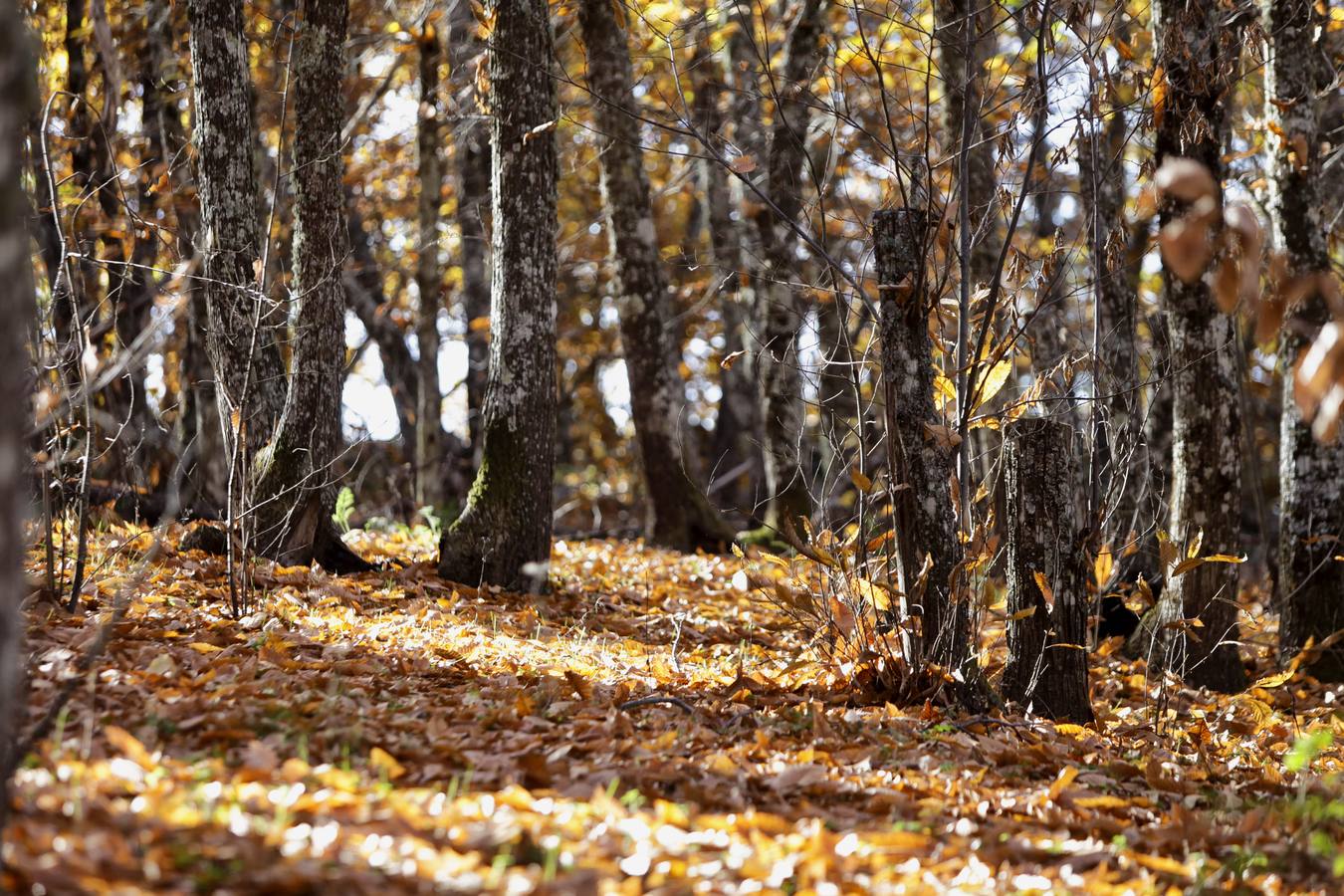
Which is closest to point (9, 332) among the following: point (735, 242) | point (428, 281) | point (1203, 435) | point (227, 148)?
point (227, 148)

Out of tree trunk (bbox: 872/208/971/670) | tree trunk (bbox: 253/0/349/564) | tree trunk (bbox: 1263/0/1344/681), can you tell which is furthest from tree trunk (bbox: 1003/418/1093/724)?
tree trunk (bbox: 253/0/349/564)

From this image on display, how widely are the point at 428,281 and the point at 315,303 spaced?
5.09 m

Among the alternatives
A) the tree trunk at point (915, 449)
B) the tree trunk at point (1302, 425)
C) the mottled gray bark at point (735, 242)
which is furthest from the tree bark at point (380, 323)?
the tree trunk at point (915, 449)

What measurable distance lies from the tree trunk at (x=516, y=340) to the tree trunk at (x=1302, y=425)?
449cm

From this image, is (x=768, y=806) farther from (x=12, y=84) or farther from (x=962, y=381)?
(x=12, y=84)

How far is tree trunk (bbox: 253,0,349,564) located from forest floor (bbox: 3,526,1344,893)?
728 millimetres

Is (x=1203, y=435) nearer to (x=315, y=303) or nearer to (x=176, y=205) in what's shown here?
(x=315, y=303)

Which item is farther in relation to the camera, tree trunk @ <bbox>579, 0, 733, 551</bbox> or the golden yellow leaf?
tree trunk @ <bbox>579, 0, 733, 551</bbox>

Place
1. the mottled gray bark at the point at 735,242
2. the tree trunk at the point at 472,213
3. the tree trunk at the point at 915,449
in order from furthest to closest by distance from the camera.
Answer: the mottled gray bark at the point at 735,242 → the tree trunk at the point at 472,213 → the tree trunk at the point at 915,449

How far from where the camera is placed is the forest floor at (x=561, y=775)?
2363mm

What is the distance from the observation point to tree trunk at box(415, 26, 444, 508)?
37.4 feet

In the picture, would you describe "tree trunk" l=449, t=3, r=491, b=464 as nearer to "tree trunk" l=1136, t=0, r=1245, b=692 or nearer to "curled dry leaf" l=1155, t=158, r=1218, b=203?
"tree trunk" l=1136, t=0, r=1245, b=692

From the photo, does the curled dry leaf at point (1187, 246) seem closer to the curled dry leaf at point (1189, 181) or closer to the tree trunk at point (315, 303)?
the curled dry leaf at point (1189, 181)

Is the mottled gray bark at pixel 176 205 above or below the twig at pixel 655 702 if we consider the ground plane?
above
